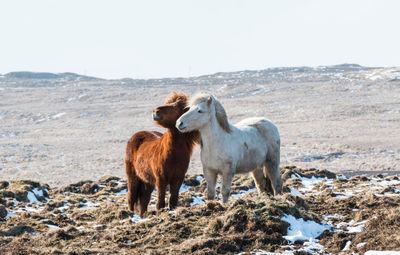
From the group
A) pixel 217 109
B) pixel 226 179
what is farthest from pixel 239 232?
pixel 217 109

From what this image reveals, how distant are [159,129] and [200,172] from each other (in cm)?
2022

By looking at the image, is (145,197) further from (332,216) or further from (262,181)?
(332,216)

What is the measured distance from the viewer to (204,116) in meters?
8.88

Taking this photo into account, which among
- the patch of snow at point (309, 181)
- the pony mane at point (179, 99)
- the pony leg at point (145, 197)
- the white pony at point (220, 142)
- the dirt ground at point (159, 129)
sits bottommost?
the dirt ground at point (159, 129)

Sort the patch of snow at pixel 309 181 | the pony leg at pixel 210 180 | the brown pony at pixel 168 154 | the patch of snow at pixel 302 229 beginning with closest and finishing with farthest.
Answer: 1. the patch of snow at pixel 302 229
2. the pony leg at pixel 210 180
3. the brown pony at pixel 168 154
4. the patch of snow at pixel 309 181

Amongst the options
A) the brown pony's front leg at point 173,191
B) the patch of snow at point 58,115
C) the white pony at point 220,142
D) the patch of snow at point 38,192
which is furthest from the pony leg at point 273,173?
the patch of snow at point 58,115

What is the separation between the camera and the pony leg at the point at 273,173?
33.6ft

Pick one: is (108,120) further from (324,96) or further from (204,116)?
(204,116)

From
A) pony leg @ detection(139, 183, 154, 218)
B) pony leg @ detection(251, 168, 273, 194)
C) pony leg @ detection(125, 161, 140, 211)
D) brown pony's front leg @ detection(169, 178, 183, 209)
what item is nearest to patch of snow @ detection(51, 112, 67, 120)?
pony leg @ detection(125, 161, 140, 211)

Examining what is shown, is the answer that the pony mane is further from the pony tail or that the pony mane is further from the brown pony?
the pony tail

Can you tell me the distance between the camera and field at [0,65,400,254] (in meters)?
7.00

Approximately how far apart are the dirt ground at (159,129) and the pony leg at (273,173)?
82.2ft

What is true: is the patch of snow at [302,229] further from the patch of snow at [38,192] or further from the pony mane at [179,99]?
the patch of snow at [38,192]

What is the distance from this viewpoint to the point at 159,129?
181 feet
